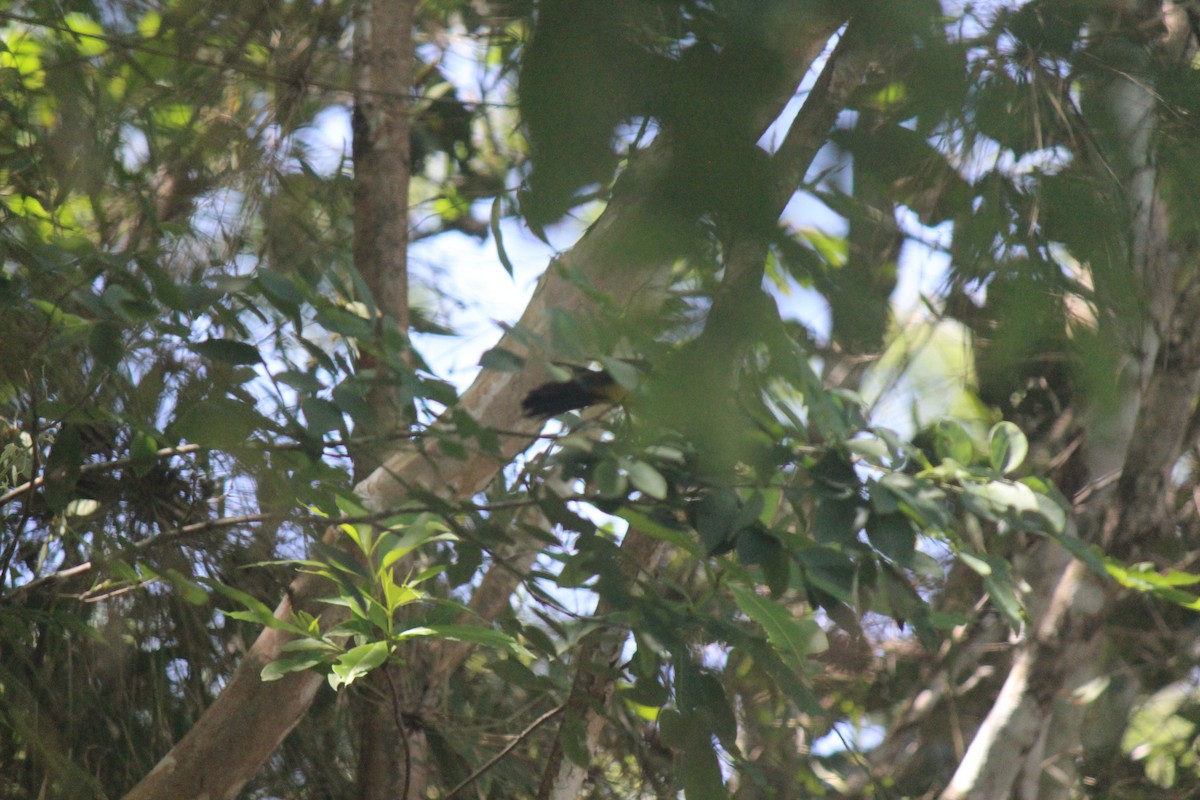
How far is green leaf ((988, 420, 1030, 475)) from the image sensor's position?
1.76 meters

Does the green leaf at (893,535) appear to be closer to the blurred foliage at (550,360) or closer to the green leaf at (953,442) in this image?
the blurred foliage at (550,360)

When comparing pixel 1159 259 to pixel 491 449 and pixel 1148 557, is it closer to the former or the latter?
pixel 491 449

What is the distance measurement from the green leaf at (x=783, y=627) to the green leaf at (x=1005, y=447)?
0.41 meters

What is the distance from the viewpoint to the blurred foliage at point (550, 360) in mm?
646

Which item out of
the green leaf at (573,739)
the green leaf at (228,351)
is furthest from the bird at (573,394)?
the green leaf at (573,739)

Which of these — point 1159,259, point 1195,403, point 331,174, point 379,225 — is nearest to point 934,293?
point 1159,259

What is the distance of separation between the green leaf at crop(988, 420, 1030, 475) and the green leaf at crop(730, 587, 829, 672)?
16.1 inches

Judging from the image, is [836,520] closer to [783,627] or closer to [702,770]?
Answer: [783,627]

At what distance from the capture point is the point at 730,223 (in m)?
0.59

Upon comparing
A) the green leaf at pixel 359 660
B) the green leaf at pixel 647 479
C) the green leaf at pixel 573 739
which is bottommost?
the green leaf at pixel 573 739

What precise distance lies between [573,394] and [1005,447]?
2.40ft

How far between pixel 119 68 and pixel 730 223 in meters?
2.24

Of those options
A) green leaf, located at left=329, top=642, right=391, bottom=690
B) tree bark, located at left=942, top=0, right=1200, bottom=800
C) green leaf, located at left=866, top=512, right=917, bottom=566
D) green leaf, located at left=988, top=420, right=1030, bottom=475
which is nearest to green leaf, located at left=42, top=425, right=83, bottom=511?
green leaf, located at left=329, top=642, right=391, bottom=690

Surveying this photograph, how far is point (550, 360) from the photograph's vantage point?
186cm
